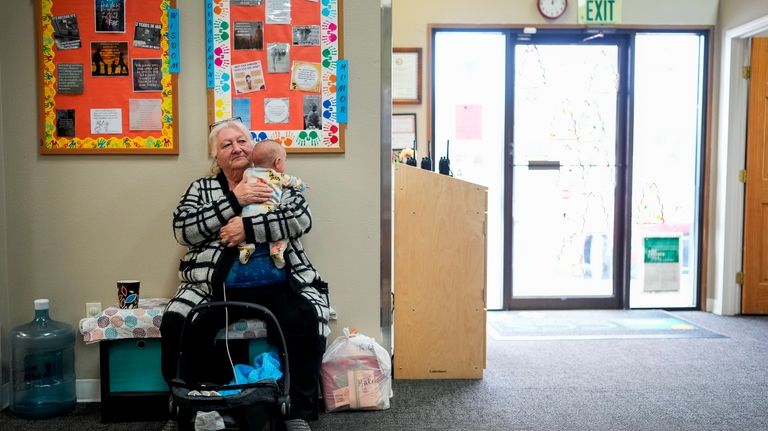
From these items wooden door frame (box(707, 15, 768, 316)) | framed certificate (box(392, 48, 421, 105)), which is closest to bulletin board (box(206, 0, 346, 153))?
framed certificate (box(392, 48, 421, 105))

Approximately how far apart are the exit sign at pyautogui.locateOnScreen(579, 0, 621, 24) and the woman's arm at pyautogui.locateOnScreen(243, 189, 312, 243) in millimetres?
3051

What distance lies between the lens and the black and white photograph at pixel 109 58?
8.16 ft

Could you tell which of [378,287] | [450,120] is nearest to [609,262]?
[450,120]

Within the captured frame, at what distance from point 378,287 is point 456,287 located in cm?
45

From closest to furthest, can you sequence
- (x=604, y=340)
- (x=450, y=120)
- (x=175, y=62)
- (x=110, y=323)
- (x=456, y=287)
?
(x=110, y=323), (x=175, y=62), (x=456, y=287), (x=604, y=340), (x=450, y=120)

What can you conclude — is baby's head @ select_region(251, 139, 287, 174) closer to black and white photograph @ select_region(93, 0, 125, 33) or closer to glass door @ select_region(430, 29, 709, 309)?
black and white photograph @ select_region(93, 0, 125, 33)

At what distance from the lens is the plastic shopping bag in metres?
2.44

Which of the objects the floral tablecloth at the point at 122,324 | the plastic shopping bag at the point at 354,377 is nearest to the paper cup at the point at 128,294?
the floral tablecloth at the point at 122,324

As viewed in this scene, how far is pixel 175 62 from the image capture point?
2.49 m

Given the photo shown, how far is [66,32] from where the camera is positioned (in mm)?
2479

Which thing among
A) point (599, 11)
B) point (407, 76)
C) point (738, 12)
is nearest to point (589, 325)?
point (407, 76)

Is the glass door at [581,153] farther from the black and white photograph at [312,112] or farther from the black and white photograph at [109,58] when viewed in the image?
the black and white photograph at [109,58]

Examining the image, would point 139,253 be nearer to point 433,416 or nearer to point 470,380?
point 433,416

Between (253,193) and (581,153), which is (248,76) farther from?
(581,153)
